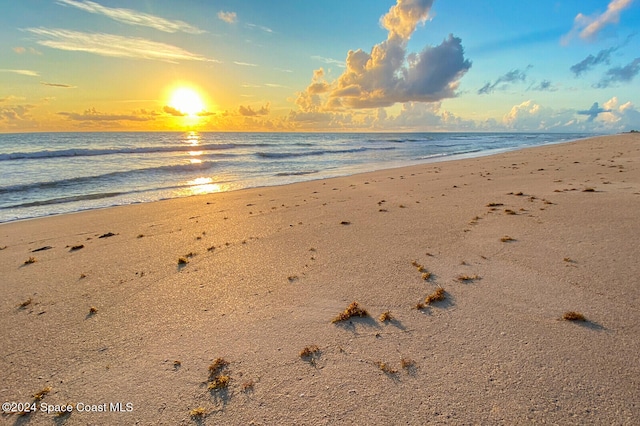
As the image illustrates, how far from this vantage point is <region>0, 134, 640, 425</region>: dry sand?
106 inches

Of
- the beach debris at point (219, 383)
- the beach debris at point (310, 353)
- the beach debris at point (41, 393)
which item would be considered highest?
the beach debris at point (310, 353)

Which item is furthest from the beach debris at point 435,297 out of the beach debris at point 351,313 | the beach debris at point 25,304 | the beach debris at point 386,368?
the beach debris at point 25,304

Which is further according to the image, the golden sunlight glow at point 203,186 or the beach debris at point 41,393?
the golden sunlight glow at point 203,186

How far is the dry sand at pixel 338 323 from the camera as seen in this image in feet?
8.85

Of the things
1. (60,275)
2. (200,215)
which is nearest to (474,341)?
(60,275)

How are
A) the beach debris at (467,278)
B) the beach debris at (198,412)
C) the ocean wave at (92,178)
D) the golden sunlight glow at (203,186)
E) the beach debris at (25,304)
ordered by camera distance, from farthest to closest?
the ocean wave at (92,178) < the golden sunlight glow at (203,186) < the beach debris at (467,278) < the beach debris at (25,304) < the beach debris at (198,412)

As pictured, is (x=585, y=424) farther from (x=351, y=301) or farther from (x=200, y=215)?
(x=200, y=215)

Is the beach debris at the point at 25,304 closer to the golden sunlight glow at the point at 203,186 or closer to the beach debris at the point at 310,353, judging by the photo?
the beach debris at the point at 310,353

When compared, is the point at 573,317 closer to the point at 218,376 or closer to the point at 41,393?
the point at 218,376

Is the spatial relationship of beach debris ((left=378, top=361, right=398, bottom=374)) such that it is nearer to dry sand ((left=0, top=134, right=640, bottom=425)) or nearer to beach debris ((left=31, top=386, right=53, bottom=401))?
dry sand ((left=0, top=134, right=640, bottom=425))

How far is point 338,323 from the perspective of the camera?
3764mm

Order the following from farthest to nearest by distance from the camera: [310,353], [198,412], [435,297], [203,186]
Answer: [203,186] < [435,297] < [310,353] < [198,412]

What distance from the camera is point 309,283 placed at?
482cm

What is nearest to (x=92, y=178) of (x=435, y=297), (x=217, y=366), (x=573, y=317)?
(x=217, y=366)
